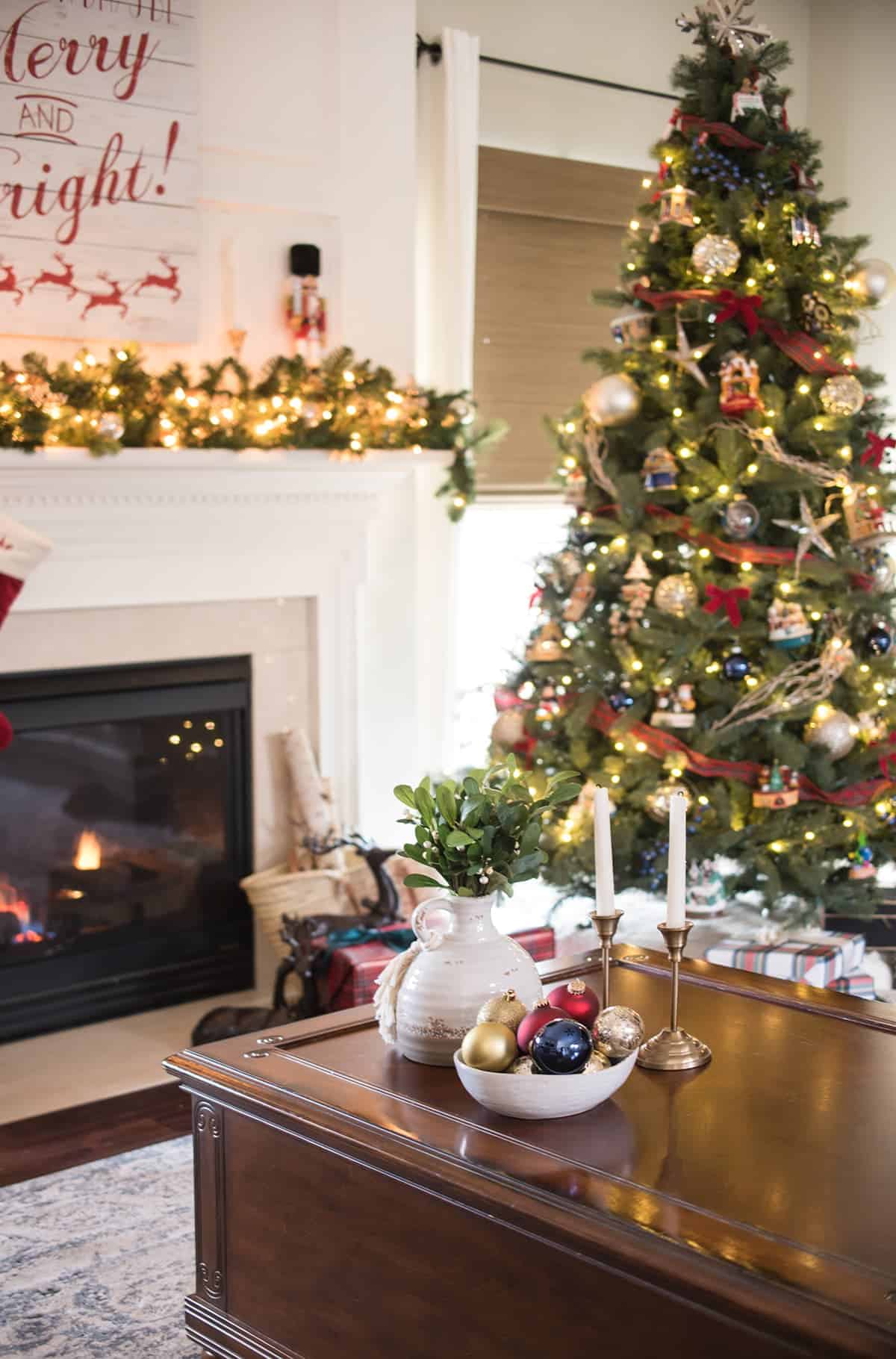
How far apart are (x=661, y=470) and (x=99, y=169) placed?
5.14 ft

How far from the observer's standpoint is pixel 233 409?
147 inches

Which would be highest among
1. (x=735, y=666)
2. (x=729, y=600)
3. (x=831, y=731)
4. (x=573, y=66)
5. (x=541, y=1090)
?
(x=573, y=66)

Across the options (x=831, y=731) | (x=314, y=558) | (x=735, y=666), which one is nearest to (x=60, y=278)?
(x=314, y=558)

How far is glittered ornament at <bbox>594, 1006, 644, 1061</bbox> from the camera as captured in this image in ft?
5.86

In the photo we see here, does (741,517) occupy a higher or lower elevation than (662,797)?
higher

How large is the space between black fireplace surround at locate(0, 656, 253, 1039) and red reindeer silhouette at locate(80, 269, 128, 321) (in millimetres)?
897

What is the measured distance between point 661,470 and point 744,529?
0.84ft

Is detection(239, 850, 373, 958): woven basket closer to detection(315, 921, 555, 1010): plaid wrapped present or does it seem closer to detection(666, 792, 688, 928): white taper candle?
detection(315, 921, 555, 1010): plaid wrapped present

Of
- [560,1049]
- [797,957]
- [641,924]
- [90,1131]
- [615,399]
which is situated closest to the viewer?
[560,1049]

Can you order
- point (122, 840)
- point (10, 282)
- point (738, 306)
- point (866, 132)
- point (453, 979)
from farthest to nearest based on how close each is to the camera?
1. point (866, 132)
2. point (122, 840)
3. point (738, 306)
4. point (10, 282)
5. point (453, 979)

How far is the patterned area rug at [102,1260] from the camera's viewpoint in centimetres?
231

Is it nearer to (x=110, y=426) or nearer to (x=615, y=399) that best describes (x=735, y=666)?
(x=615, y=399)

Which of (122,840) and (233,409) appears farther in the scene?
(122,840)

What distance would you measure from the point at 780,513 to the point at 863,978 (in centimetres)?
114
